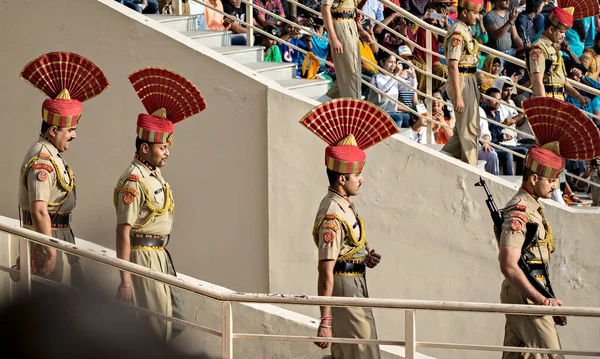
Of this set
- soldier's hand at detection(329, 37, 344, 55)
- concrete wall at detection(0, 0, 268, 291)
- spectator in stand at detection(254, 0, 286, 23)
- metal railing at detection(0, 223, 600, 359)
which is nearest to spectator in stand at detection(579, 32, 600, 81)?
spectator in stand at detection(254, 0, 286, 23)

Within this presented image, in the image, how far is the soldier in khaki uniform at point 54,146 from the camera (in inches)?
234

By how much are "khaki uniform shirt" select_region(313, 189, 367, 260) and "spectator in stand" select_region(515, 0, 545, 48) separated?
7463mm

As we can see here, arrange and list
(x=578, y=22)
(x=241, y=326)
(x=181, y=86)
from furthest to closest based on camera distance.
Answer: (x=578, y=22)
(x=241, y=326)
(x=181, y=86)

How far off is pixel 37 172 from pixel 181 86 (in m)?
0.96

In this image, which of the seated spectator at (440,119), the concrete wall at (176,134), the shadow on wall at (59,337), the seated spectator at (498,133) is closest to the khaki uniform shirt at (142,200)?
the concrete wall at (176,134)

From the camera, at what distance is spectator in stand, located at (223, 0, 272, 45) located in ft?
30.6

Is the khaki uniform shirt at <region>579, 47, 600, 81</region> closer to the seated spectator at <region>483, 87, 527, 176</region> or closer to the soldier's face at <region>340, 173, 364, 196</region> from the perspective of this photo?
the seated spectator at <region>483, 87, 527, 176</region>

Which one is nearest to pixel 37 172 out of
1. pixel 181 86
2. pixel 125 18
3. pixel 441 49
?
pixel 181 86

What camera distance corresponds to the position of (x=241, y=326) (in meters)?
6.82

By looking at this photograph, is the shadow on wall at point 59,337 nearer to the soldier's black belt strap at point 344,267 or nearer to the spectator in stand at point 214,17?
the soldier's black belt strap at point 344,267

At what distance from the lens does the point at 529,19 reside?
42.2 ft

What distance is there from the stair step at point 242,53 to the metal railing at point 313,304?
3.72m

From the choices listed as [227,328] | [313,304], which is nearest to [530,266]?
[313,304]

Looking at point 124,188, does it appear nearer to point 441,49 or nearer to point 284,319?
point 284,319
